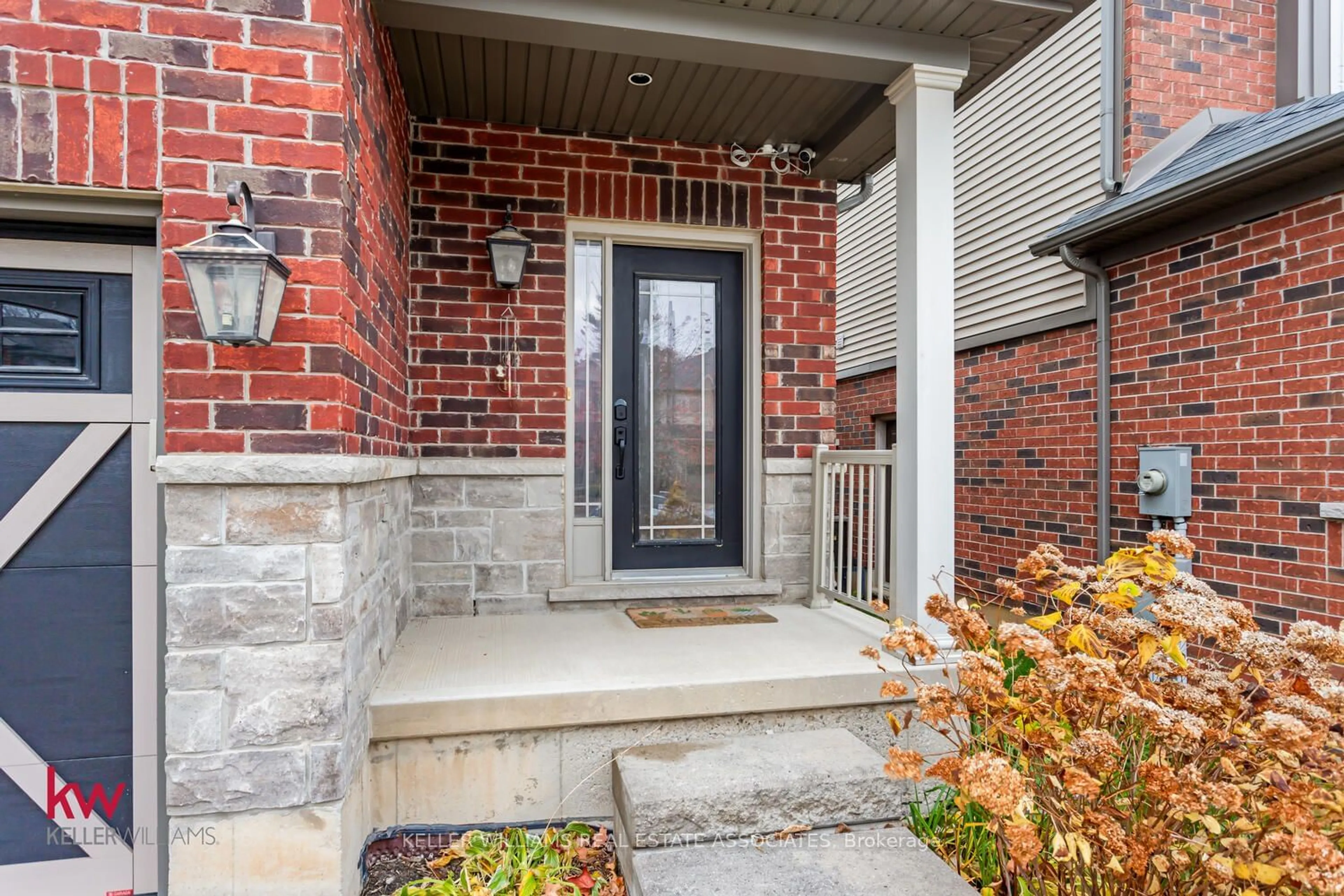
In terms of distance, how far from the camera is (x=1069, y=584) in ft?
5.49

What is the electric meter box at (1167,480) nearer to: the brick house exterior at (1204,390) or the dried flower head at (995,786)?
the brick house exterior at (1204,390)

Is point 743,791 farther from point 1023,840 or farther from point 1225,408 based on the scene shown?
point 1225,408

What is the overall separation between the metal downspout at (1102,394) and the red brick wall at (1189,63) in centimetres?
66

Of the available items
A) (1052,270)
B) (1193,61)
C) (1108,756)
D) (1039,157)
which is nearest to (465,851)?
(1108,756)

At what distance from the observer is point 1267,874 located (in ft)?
4.18

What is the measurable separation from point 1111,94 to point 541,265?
3654 mm

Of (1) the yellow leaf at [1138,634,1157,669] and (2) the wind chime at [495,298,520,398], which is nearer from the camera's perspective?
(1) the yellow leaf at [1138,634,1157,669]

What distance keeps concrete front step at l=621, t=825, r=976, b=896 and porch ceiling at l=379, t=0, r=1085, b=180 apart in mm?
2659

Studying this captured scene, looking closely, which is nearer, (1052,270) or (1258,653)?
(1258,653)

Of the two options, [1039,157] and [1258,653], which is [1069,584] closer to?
[1258,653]

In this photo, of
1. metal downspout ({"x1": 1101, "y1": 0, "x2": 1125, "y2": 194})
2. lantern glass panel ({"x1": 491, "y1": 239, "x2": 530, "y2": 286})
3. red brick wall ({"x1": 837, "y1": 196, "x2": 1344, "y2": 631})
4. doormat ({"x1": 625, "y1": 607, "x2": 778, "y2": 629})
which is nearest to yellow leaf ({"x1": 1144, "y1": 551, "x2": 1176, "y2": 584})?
doormat ({"x1": 625, "y1": 607, "x2": 778, "y2": 629})

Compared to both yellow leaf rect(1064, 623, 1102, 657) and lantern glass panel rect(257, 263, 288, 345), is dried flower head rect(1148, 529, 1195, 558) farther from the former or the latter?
lantern glass panel rect(257, 263, 288, 345)

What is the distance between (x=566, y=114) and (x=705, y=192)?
775 mm

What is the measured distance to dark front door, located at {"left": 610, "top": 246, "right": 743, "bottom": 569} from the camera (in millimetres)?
3631
